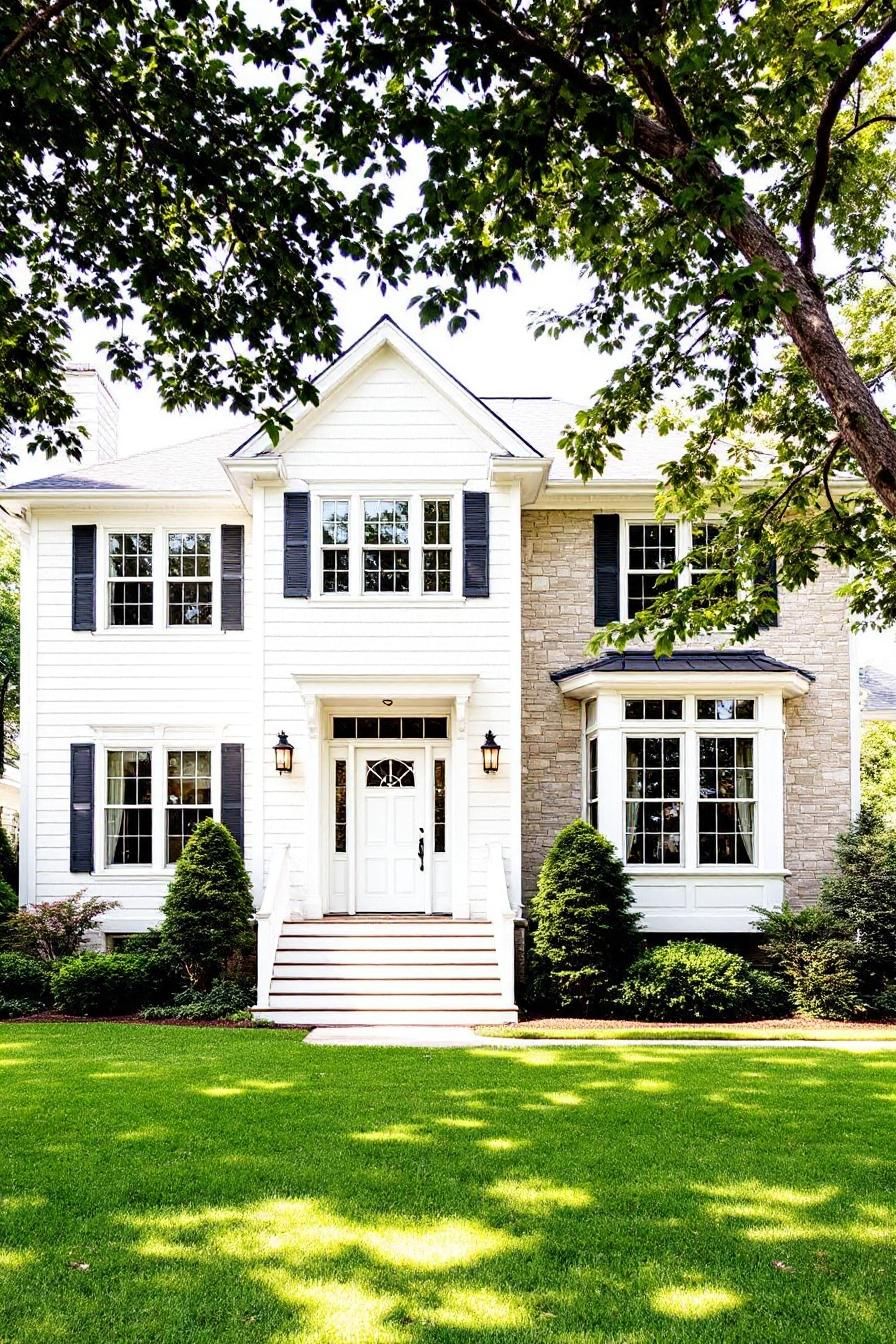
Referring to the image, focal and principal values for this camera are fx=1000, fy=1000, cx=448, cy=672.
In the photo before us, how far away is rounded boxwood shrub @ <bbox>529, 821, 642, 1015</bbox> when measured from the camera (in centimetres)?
1260

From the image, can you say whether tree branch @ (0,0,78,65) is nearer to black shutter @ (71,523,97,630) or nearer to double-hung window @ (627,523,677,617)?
black shutter @ (71,523,97,630)

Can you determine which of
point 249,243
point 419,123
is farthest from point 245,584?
point 419,123

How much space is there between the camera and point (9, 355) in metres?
8.10

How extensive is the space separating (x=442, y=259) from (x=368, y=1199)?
19.5 ft

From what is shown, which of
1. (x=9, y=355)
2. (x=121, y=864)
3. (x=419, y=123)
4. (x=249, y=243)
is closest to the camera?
(x=419, y=123)

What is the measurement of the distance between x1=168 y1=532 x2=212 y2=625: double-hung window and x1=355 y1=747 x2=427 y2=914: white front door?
3.30 metres

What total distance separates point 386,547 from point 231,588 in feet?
8.38

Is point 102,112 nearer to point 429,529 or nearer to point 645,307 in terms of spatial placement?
point 645,307

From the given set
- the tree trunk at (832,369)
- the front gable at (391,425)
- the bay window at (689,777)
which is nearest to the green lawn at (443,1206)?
the tree trunk at (832,369)

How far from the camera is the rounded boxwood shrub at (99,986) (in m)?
12.5

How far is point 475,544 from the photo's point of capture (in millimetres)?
14086

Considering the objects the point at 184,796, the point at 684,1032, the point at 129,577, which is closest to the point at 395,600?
the point at 129,577

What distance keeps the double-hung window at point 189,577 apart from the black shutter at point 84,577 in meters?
1.11

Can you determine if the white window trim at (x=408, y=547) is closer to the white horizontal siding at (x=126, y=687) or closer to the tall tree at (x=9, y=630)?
the white horizontal siding at (x=126, y=687)
